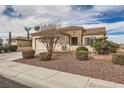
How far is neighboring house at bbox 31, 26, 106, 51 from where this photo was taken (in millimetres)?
24000

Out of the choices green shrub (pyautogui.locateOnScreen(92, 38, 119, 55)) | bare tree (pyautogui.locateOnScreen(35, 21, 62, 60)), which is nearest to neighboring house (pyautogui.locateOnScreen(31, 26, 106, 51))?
bare tree (pyautogui.locateOnScreen(35, 21, 62, 60))

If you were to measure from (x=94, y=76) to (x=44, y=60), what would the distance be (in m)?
5.59

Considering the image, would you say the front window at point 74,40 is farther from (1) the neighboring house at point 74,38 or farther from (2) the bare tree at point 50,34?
(2) the bare tree at point 50,34

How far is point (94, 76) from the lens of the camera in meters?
9.08

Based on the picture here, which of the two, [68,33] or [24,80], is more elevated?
[68,33]

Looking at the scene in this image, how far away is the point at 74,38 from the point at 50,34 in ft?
32.1

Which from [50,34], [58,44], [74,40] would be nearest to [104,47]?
[50,34]

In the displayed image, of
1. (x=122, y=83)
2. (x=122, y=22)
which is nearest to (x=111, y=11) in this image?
(x=122, y=22)

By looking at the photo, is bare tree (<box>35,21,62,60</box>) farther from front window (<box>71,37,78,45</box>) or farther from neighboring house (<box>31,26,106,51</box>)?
front window (<box>71,37,78,45</box>)

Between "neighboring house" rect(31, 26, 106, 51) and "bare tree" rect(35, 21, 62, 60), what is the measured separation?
193 inches

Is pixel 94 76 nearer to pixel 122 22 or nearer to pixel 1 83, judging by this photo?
pixel 1 83

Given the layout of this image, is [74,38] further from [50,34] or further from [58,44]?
[50,34]

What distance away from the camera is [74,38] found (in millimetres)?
27016
